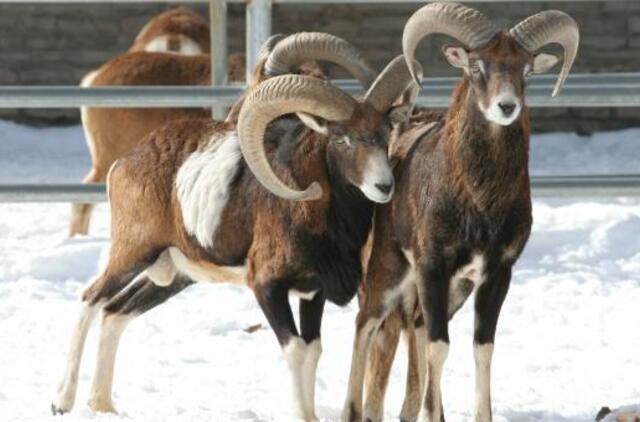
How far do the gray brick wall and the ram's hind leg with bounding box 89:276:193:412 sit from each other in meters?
8.89

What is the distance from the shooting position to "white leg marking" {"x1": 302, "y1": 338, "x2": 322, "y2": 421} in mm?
8156

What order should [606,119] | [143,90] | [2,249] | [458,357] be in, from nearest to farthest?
1. [458,357]
2. [143,90]
3. [2,249]
4. [606,119]

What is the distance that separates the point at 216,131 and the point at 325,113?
904mm

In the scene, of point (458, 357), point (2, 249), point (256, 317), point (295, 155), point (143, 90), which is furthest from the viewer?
point (2, 249)

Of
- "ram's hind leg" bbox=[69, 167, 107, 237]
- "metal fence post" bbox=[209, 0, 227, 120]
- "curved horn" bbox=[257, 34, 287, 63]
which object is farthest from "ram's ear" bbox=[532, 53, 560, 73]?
"ram's hind leg" bbox=[69, 167, 107, 237]

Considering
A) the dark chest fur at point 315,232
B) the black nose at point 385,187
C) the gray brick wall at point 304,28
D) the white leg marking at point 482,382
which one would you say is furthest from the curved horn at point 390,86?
the gray brick wall at point 304,28

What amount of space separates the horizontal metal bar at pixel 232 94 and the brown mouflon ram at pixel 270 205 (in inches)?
107

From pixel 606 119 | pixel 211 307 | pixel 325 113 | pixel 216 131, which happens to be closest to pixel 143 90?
pixel 211 307

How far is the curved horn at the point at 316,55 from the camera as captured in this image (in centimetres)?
866

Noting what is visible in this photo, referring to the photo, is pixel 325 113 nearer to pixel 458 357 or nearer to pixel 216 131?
pixel 216 131

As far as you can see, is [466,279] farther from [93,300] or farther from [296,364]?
[93,300]

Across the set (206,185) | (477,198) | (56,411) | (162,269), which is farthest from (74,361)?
(477,198)

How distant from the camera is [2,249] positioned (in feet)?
40.9

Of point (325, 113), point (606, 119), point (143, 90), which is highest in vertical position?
point (325, 113)
